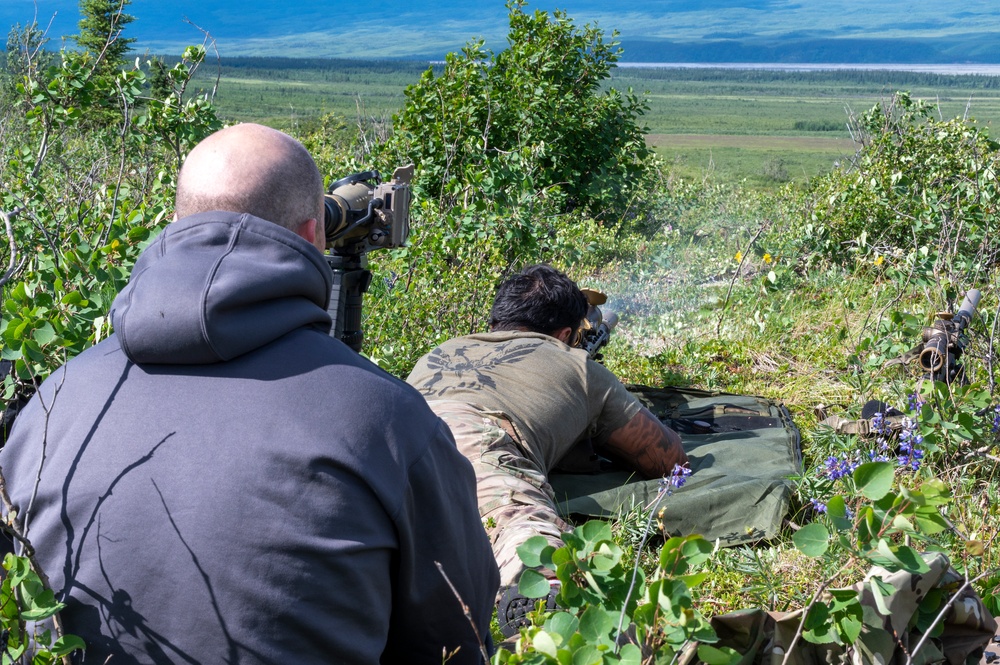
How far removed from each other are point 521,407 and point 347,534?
1745 millimetres

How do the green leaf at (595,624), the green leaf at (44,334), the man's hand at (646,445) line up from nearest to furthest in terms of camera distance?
1. the green leaf at (595,624)
2. the green leaf at (44,334)
3. the man's hand at (646,445)

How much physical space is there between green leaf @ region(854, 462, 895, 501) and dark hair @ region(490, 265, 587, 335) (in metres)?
2.11

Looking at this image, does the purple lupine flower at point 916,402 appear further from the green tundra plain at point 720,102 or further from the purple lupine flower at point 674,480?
the green tundra plain at point 720,102

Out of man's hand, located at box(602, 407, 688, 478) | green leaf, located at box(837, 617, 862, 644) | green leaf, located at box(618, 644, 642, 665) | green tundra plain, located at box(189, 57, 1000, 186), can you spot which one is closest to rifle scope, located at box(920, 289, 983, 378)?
man's hand, located at box(602, 407, 688, 478)

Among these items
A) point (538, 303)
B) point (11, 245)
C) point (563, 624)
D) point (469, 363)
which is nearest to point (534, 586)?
point (563, 624)

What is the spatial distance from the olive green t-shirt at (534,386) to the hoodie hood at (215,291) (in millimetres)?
1686

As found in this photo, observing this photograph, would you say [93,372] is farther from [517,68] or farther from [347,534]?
[517,68]

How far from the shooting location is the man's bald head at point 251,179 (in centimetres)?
159

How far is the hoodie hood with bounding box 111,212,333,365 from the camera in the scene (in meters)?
1.37

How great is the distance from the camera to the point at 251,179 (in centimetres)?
159

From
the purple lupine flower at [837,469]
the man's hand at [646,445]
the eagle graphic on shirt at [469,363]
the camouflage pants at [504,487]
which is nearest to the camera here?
the camouflage pants at [504,487]

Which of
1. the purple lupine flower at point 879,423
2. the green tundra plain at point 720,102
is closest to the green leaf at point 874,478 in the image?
the purple lupine flower at point 879,423

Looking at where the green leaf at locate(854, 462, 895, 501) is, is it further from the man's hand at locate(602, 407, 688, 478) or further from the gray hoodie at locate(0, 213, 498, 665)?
the man's hand at locate(602, 407, 688, 478)

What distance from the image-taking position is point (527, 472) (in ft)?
9.72
